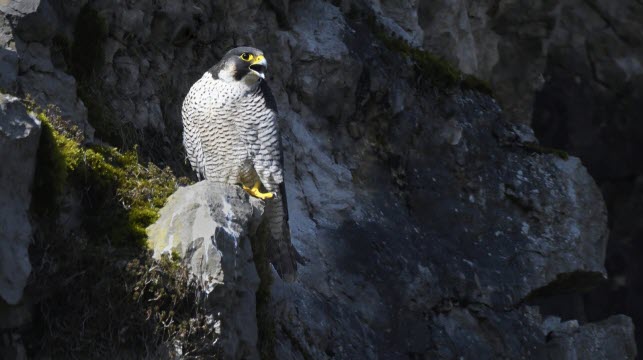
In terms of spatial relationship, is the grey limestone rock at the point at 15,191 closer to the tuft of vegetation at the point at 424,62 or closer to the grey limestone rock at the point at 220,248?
the grey limestone rock at the point at 220,248

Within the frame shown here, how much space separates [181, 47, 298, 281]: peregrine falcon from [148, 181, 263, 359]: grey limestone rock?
699mm

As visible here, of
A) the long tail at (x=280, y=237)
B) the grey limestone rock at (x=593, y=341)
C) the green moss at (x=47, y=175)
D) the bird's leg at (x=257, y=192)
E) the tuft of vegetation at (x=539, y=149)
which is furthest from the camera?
the tuft of vegetation at (x=539, y=149)

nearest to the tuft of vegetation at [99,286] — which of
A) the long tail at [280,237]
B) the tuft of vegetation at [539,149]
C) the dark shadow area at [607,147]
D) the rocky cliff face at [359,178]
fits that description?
the rocky cliff face at [359,178]

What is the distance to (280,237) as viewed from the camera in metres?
8.56

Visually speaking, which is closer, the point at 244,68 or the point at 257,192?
the point at 244,68

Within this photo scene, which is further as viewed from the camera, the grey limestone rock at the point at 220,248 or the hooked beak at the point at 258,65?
the hooked beak at the point at 258,65

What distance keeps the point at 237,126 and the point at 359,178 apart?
11.2 feet

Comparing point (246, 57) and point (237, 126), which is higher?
point (246, 57)

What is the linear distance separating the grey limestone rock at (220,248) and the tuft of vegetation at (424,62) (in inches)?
199

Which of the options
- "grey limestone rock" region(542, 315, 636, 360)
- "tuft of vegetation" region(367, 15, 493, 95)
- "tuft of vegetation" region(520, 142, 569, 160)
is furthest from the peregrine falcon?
"tuft of vegetation" region(520, 142, 569, 160)

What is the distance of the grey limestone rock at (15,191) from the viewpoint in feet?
18.6

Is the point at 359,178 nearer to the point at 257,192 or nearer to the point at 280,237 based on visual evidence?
the point at 280,237

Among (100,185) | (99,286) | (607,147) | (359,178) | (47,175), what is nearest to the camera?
(99,286)

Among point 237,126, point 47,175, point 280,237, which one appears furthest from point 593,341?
point 47,175
